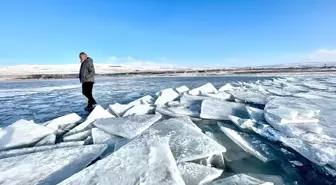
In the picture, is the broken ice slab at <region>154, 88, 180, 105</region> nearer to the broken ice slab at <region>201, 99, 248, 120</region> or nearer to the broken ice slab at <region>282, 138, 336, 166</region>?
the broken ice slab at <region>201, 99, 248, 120</region>

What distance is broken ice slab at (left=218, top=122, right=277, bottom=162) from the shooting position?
68.4 inches

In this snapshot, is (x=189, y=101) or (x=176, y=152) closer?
(x=176, y=152)

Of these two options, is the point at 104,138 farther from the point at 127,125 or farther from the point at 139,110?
the point at 139,110

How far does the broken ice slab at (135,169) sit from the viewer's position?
1121 mm

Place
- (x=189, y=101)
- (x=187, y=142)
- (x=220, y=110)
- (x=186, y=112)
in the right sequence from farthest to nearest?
1. (x=189, y=101)
2. (x=186, y=112)
3. (x=220, y=110)
4. (x=187, y=142)

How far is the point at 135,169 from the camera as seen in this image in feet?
4.01

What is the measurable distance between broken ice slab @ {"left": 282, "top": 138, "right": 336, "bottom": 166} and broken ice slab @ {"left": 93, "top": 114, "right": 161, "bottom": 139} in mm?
1349

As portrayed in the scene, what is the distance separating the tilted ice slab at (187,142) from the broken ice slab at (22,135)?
1.20m

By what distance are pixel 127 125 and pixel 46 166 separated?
962mm

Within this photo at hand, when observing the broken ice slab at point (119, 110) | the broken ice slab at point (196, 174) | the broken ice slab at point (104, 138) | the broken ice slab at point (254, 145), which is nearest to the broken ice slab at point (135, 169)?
the broken ice slab at point (196, 174)

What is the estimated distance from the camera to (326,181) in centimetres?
143

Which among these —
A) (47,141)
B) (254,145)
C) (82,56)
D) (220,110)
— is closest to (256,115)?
(220,110)

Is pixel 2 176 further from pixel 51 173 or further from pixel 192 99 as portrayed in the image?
pixel 192 99

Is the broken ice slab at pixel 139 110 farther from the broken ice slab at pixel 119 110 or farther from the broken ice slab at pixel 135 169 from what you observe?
the broken ice slab at pixel 135 169
